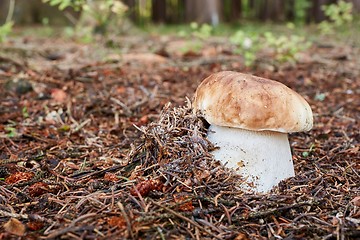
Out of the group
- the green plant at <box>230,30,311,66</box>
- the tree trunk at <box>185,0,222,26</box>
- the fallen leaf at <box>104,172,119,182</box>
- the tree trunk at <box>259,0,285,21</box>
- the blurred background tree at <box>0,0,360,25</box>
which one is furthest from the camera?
the tree trunk at <box>259,0,285,21</box>

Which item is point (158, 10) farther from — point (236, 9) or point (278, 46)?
point (278, 46)

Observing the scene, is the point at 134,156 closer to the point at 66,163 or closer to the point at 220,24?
the point at 66,163

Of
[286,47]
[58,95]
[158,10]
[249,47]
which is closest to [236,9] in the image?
[158,10]


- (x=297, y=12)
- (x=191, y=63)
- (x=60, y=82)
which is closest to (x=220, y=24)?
(x=297, y=12)

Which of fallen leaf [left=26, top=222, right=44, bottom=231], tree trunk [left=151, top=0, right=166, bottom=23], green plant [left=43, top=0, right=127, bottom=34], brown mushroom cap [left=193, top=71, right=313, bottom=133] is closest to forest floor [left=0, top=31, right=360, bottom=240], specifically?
fallen leaf [left=26, top=222, right=44, bottom=231]

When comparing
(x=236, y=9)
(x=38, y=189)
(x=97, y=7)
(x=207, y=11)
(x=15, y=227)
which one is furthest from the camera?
(x=236, y=9)

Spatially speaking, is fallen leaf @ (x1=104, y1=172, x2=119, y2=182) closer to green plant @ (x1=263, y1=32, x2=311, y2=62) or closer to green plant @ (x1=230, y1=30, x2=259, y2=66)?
green plant @ (x1=230, y1=30, x2=259, y2=66)

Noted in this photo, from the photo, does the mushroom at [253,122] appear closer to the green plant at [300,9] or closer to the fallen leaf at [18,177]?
the fallen leaf at [18,177]
